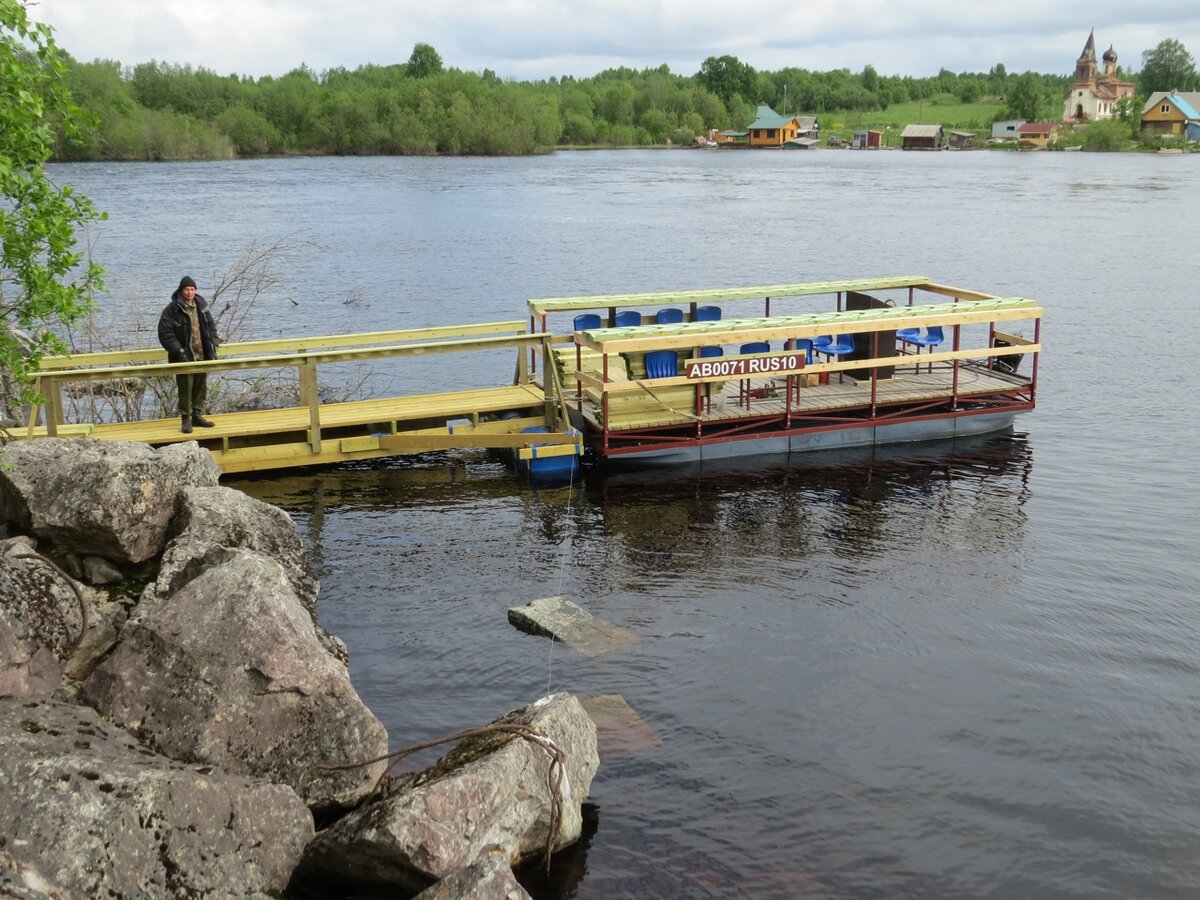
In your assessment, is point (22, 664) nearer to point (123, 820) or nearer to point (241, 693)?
point (241, 693)

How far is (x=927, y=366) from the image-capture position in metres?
27.8

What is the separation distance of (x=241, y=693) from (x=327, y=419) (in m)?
12.2

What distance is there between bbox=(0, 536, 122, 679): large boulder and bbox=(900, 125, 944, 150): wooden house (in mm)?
185489

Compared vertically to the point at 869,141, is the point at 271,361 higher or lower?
lower

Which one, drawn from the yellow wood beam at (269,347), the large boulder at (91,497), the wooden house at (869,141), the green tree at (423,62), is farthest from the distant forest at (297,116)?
the large boulder at (91,497)

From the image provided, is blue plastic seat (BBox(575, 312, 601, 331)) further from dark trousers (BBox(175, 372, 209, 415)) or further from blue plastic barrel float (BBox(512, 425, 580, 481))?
dark trousers (BBox(175, 372, 209, 415))

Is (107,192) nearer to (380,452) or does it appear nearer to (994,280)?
(994,280)

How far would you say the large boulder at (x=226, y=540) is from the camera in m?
12.6

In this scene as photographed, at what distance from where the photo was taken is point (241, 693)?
34.8ft

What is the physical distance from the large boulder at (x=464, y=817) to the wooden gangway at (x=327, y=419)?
37.4 ft

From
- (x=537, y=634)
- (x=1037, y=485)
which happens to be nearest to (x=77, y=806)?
(x=537, y=634)

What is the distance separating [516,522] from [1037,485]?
999 centimetres

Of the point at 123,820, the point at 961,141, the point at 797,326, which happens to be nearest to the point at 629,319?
the point at 797,326

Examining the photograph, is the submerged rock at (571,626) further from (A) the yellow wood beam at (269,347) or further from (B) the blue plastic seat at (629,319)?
(B) the blue plastic seat at (629,319)
